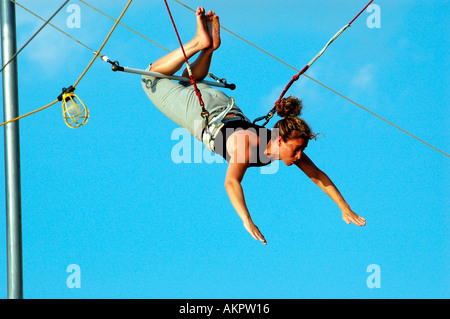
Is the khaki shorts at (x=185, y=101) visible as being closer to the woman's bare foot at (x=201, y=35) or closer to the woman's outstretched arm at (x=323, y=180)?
the woman's bare foot at (x=201, y=35)

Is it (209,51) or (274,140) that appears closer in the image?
(274,140)

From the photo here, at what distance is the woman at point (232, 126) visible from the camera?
7.66m

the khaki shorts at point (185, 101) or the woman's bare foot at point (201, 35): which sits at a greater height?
the woman's bare foot at point (201, 35)

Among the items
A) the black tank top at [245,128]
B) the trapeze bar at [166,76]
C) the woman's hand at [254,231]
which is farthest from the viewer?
the trapeze bar at [166,76]

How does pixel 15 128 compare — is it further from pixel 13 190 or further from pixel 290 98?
pixel 290 98

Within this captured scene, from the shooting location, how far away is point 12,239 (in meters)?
8.62

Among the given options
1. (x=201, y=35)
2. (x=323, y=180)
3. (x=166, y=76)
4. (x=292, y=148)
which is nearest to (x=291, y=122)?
(x=292, y=148)

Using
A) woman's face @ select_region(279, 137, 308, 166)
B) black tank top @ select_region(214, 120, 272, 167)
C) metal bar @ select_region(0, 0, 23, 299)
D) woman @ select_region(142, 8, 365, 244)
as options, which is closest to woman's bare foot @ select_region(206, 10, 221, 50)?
woman @ select_region(142, 8, 365, 244)

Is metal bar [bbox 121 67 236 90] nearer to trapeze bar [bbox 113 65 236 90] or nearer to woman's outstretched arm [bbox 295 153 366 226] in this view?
trapeze bar [bbox 113 65 236 90]

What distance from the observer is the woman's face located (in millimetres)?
7719

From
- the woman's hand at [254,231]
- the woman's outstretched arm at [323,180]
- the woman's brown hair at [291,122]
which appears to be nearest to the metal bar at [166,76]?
the woman's brown hair at [291,122]
